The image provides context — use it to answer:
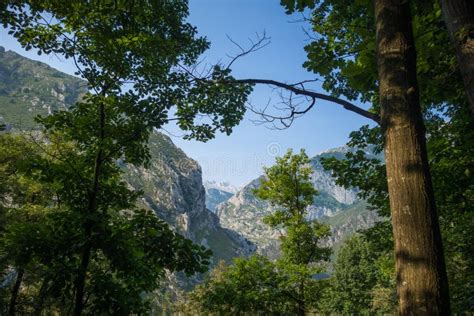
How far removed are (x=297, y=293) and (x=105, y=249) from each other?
432 inches

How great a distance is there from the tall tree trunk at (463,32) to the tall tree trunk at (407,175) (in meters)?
0.36

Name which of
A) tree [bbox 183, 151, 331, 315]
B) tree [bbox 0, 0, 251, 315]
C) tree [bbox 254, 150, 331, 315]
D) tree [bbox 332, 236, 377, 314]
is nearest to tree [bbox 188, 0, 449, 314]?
tree [bbox 0, 0, 251, 315]

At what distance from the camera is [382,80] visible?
288cm

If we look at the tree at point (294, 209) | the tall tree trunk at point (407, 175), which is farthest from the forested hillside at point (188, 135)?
the tree at point (294, 209)

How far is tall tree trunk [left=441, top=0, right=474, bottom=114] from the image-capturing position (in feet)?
7.76

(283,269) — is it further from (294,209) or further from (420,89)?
(420,89)

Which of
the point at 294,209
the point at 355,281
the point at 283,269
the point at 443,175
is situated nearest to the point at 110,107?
the point at 443,175

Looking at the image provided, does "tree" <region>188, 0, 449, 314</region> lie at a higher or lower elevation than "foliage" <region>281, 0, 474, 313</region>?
lower

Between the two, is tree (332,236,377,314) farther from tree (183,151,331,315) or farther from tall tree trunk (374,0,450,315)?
tall tree trunk (374,0,450,315)

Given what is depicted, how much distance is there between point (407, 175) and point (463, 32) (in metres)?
1.14

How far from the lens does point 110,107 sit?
22.5 ft

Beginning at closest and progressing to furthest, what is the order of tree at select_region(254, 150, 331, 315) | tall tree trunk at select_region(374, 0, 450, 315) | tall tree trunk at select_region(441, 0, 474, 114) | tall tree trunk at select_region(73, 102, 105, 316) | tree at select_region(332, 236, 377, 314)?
tall tree trunk at select_region(374, 0, 450, 315) < tall tree trunk at select_region(441, 0, 474, 114) < tall tree trunk at select_region(73, 102, 105, 316) < tree at select_region(254, 150, 331, 315) < tree at select_region(332, 236, 377, 314)

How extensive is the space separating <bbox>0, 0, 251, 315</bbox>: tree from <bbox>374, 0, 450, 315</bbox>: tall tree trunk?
3.12m

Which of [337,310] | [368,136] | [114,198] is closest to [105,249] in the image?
[114,198]
